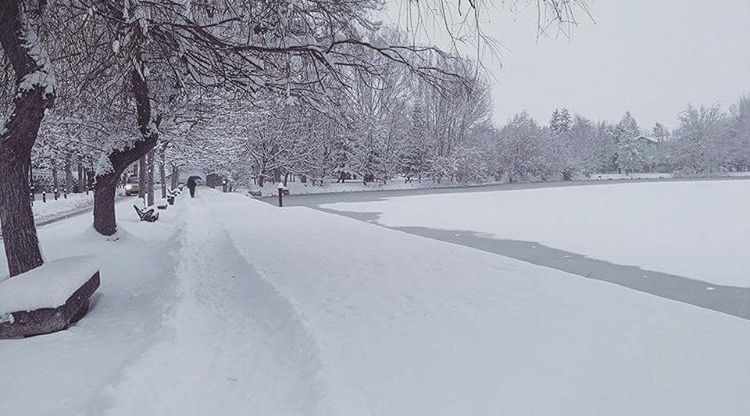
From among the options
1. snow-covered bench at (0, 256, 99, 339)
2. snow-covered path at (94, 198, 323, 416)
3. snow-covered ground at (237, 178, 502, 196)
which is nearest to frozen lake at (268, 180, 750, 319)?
snow-covered path at (94, 198, 323, 416)

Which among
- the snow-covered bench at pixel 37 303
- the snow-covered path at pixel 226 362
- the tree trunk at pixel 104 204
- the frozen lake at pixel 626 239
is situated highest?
the tree trunk at pixel 104 204

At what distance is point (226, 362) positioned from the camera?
4.51m

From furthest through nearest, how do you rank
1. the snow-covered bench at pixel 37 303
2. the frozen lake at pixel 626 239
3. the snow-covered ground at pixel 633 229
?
the snow-covered ground at pixel 633 229
the frozen lake at pixel 626 239
the snow-covered bench at pixel 37 303

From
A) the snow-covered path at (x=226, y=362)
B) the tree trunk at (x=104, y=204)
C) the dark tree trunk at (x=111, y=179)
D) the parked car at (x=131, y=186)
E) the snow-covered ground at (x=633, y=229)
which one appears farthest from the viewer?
the parked car at (x=131, y=186)

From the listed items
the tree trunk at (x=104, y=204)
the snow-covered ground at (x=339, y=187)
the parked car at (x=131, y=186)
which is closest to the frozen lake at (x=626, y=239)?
the tree trunk at (x=104, y=204)

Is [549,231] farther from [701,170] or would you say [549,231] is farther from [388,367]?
[701,170]

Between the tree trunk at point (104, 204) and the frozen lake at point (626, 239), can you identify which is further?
the tree trunk at point (104, 204)

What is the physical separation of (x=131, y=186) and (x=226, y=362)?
40.6 meters

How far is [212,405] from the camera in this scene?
12.0 feet

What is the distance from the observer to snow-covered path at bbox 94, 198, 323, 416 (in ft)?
11.8

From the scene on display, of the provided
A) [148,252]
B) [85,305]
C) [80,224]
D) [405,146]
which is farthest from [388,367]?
[405,146]

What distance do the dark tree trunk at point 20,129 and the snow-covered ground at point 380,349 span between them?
1.24m

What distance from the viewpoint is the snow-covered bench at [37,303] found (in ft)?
16.3

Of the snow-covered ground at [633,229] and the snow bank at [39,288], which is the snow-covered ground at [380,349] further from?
the snow-covered ground at [633,229]
